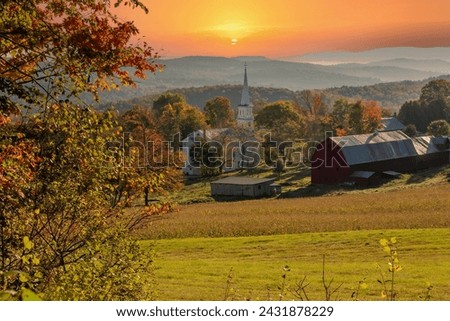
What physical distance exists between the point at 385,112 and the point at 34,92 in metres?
123

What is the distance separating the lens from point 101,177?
12602 mm

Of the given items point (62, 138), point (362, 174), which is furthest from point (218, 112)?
point (62, 138)

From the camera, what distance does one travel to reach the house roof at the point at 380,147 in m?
70.9

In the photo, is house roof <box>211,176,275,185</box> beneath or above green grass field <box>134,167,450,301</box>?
beneath

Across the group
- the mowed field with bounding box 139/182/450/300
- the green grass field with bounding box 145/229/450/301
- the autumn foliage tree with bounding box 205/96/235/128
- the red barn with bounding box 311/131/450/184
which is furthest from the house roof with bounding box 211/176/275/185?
the autumn foliage tree with bounding box 205/96/235/128

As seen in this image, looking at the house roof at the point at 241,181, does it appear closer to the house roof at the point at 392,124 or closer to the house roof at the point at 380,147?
the house roof at the point at 380,147

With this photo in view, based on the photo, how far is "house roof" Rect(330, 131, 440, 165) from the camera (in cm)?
7094

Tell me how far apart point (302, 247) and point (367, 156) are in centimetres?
4530

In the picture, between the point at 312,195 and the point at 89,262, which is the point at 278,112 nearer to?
the point at 312,195

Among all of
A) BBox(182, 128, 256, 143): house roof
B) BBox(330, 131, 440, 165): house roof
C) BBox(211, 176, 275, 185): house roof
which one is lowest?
BBox(211, 176, 275, 185): house roof

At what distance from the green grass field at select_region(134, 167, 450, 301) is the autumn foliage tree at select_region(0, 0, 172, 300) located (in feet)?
5.72

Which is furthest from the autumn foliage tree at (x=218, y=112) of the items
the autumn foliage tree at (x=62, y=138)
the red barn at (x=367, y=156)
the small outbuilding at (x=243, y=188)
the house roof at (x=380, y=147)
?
the autumn foliage tree at (x=62, y=138)

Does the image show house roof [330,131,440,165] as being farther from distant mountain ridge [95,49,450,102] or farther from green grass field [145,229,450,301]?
green grass field [145,229,450,301]
